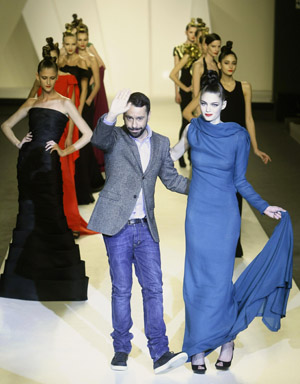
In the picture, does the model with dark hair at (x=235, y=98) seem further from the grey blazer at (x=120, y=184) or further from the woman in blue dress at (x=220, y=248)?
the grey blazer at (x=120, y=184)

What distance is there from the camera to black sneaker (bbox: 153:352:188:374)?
4.31 meters

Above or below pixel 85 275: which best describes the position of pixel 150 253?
above

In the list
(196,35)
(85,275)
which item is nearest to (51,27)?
(196,35)

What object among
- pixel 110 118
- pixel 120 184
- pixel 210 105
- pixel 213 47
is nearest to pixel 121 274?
pixel 120 184

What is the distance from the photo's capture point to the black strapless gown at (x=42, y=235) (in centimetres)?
549

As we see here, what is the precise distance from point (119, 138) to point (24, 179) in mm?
1453

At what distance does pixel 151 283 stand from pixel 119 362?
0.49 m

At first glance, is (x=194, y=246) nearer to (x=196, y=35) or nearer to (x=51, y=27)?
(x=196, y=35)

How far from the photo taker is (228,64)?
5.70m

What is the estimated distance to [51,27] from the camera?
56.3 feet

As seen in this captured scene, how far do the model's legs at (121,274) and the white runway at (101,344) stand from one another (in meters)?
0.26

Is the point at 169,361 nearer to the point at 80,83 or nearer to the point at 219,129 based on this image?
the point at 219,129

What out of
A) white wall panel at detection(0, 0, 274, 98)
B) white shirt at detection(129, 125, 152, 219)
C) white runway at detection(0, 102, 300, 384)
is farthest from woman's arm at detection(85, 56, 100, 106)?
white wall panel at detection(0, 0, 274, 98)

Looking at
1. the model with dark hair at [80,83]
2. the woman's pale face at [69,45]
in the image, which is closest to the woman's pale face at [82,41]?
the model with dark hair at [80,83]
